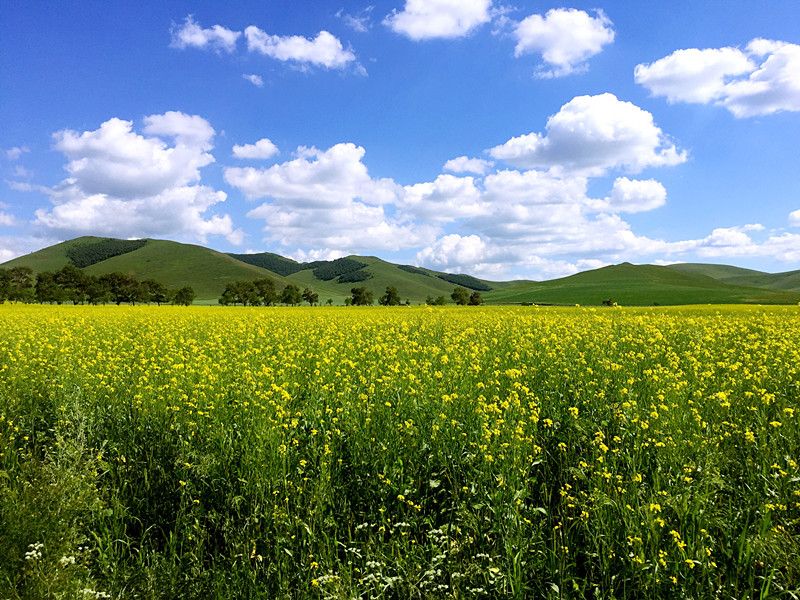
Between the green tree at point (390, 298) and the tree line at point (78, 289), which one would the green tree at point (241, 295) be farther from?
the green tree at point (390, 298)


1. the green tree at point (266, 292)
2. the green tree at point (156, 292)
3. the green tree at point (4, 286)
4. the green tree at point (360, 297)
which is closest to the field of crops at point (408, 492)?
the green tree at point (4, 286)

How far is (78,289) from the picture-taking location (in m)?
97.6

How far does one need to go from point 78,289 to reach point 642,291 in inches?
5176

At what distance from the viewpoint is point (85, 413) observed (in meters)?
7.30

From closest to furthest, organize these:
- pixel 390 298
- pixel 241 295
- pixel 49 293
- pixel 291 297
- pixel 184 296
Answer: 1. pixel 49 293
2. pixel 390 298
3. pixel 184 296
4. pixel 241 295
5. pixel 291 297

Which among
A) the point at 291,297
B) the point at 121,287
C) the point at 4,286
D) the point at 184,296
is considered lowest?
the point at 291,297

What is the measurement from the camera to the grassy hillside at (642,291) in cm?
10088

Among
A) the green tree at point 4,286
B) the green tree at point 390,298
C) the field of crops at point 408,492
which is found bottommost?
the field of crops at point 408,492

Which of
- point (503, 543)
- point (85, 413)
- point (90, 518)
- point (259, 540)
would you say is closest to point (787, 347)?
point (503, 543)

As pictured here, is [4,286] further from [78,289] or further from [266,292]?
[266,292]

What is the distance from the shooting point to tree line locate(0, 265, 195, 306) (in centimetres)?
8812

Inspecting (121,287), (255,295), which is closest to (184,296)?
(121,287)

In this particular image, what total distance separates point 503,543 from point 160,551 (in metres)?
3.67

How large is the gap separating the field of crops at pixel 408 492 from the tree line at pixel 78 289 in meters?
99.6
